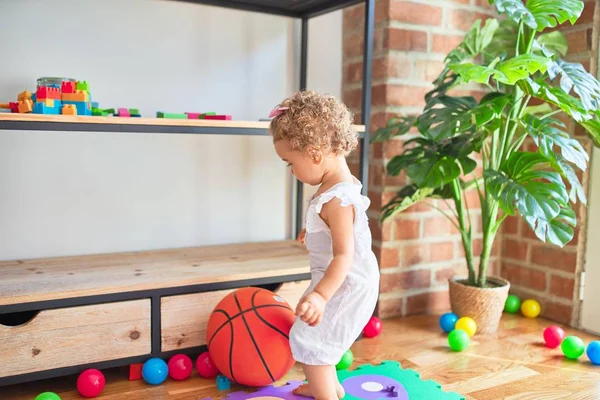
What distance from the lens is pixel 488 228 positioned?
2.34m

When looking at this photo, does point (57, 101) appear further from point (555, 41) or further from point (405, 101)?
point (555, 41)

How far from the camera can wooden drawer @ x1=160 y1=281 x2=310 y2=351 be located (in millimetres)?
1905

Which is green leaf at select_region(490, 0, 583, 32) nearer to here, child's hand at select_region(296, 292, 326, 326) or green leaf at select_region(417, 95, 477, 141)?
green leaf at select_region(417, 95, 477, 141)

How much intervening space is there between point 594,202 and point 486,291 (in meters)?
0.59

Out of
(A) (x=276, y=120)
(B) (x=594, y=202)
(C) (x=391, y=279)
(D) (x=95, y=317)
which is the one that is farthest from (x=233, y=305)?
(B) (x=594, y=202)

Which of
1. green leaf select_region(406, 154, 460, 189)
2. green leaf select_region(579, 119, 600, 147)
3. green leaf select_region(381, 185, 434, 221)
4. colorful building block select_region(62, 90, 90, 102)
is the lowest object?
green leaf select_region(381, 185, 434, 221)

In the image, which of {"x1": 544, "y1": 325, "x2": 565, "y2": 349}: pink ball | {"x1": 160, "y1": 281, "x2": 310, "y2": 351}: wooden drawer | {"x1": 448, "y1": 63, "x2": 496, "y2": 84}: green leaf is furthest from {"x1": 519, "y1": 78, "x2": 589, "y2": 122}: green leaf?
{"x1": 160, "y1": 281, "x2": 310, "y2": 351}: wooden drawer

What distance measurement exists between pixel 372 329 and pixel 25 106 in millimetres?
1430

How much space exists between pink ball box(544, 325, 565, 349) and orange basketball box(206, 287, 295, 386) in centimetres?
107

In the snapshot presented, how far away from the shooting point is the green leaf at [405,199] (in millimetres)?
2287

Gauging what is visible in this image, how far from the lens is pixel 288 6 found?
246cm

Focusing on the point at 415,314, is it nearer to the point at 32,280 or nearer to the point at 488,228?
the point at 488,228

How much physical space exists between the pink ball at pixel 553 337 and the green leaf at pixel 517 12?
110cm

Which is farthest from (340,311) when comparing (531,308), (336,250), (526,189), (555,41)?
(555,41)
